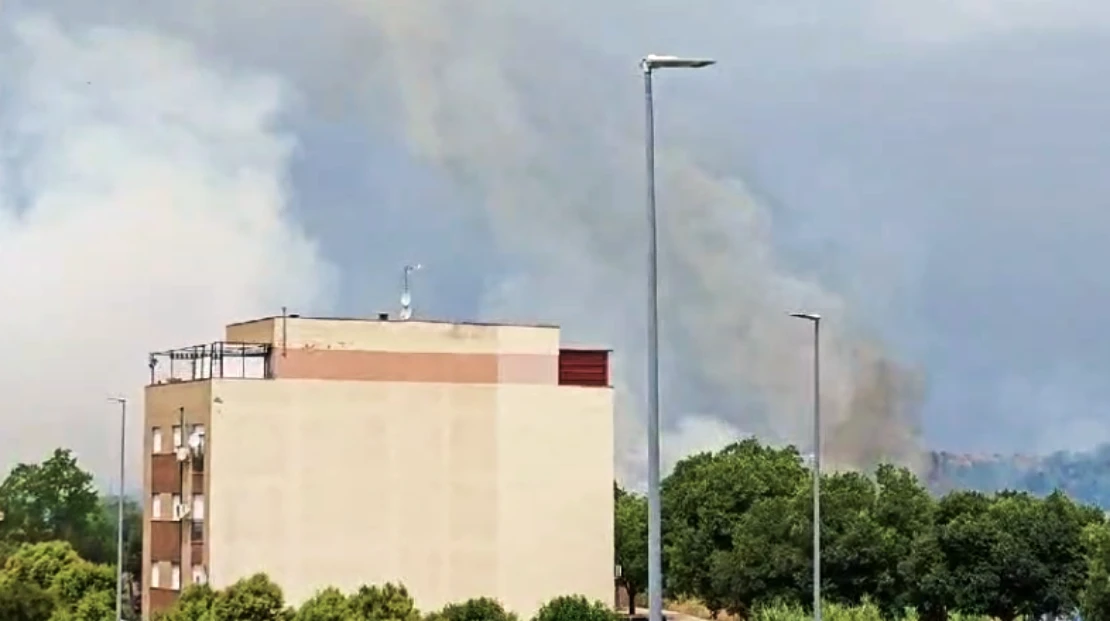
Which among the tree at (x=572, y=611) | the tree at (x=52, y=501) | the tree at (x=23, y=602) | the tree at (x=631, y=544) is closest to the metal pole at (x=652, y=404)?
the tree at (x=572, y=611)

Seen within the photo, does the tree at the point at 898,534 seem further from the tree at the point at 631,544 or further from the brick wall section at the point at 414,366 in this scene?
the tree at the point at 631,544

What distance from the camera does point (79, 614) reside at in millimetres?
72125

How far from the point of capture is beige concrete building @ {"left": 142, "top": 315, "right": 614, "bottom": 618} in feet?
206

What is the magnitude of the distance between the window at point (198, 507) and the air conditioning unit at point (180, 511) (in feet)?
1.39

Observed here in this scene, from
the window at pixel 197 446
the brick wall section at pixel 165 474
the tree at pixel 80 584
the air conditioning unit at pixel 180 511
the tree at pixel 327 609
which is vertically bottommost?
the tree at pixel 80 584

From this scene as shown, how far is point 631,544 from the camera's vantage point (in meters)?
92.2

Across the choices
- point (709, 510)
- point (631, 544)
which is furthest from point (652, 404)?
point (631, 544)

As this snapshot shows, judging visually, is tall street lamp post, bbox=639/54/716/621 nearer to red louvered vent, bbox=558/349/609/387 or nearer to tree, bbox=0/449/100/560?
red louvered vent, bbox=558/349/609/387

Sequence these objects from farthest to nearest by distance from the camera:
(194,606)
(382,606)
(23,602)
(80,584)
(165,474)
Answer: (80,584)
(165,474)
(23,602)
(194,606)
(382,606)

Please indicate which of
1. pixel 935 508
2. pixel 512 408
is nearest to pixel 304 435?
pixel 512 408

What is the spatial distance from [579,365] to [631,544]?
25805mm

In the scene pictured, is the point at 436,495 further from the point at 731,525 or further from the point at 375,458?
the point at 731,525

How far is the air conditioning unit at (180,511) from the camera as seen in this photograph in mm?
64125

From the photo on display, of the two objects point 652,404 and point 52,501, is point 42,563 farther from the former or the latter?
point 652,404
